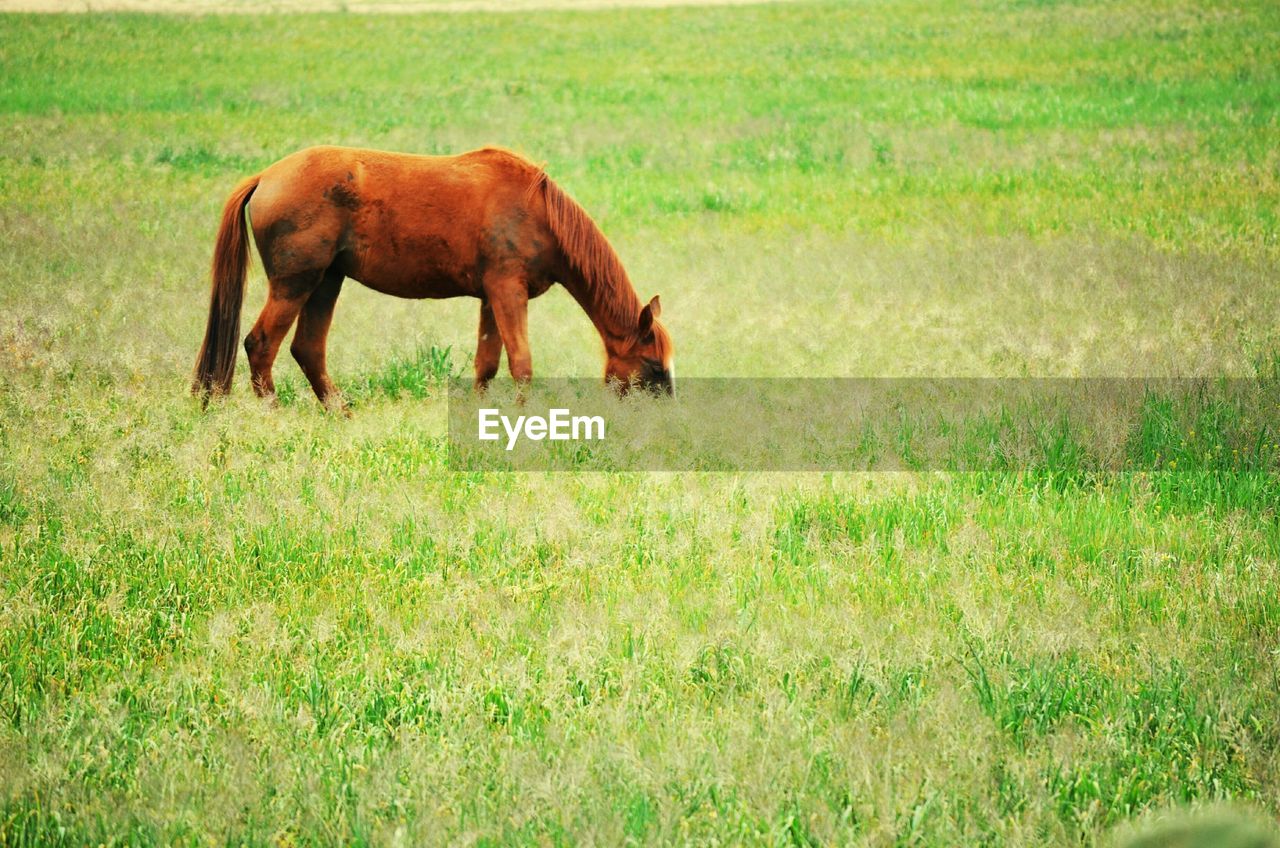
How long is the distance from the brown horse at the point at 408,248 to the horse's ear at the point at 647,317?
1 centimetres

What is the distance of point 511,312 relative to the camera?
7.64 m

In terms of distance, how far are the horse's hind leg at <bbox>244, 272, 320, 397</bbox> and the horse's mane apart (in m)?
1.66

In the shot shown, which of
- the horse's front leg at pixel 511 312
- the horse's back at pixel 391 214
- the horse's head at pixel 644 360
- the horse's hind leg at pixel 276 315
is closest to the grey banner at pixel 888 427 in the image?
the horse's head at pixel 644 360

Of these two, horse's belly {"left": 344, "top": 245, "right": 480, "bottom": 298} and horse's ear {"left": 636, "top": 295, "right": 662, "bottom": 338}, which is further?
horse's belly {"left": 344, "top": 245, "right": 480, "bottom": 298}

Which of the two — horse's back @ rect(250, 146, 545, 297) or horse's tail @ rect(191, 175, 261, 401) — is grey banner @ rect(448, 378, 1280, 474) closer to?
horse's back @ rect(250, 146, 545, 297)

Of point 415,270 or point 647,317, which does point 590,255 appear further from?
point 415,270

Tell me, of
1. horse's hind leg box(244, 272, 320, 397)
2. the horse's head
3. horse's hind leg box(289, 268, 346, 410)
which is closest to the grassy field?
horse's hind leg box(289, 268, 346, 410)

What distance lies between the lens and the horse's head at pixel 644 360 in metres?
7.71

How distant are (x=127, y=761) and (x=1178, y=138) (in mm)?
18957

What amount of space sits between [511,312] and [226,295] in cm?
192

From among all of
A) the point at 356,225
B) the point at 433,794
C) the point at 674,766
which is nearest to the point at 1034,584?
the point at 674,766

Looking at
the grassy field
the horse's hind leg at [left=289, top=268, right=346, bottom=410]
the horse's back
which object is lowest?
the grassy field

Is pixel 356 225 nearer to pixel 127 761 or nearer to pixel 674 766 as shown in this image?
pixel 127 761

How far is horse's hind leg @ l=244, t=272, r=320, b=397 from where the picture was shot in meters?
7.56
